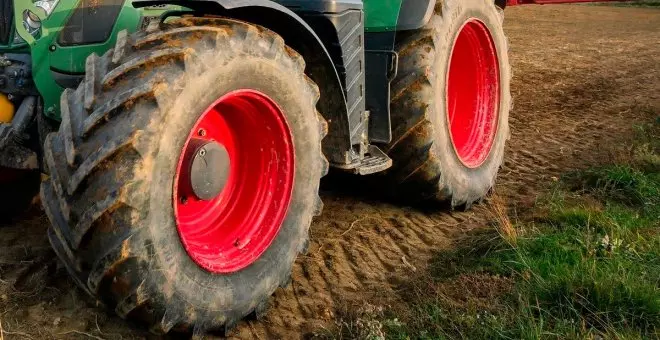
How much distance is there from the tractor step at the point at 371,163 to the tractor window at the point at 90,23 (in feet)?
3.89

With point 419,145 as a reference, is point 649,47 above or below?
below

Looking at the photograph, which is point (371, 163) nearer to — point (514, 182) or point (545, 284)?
point (545, 284)

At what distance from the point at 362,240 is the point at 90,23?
1.69 metres

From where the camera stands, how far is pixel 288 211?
288cm

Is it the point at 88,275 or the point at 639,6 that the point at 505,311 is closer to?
the point at 88,275

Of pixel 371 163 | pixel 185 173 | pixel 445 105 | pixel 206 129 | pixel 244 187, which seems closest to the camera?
pixel 185 173

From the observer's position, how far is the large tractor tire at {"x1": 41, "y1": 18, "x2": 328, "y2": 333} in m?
2.15

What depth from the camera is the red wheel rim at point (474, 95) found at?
4539 millimetres

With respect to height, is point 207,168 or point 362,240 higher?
point 207,168

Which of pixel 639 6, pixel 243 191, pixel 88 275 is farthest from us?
pixel 639 6

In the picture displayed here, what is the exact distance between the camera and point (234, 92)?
2.51m

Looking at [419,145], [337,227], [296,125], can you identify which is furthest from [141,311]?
[419,145]

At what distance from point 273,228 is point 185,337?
0.56 m

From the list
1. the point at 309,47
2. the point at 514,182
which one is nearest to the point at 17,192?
the point at 309,47
